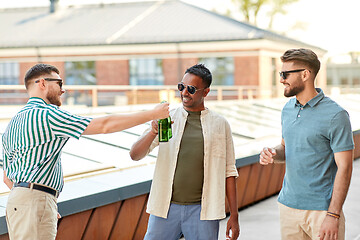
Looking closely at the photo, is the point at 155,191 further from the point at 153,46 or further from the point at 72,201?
the point at 153,46

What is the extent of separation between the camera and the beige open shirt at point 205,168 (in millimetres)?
2828

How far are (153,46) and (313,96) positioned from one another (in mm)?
23794

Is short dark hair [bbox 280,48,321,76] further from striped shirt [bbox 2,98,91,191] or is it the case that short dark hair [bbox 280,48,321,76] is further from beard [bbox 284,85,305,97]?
striped shirt [bbox 2,98,91,191]

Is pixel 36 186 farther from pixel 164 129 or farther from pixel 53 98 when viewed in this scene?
pixel 164 129

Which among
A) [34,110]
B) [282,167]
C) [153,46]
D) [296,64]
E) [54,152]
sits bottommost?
[282,167]

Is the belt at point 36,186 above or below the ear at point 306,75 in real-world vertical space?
below

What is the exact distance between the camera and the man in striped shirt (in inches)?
96.2

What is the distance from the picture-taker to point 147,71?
26.8 m

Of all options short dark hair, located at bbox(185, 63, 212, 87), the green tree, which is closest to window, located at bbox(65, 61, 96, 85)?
the green tree

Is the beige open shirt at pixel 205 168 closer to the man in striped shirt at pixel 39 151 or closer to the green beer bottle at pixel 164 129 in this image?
the green beer bottle at pixel 164 129

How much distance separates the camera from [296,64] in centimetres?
284

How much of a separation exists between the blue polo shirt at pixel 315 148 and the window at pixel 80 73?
82.8ft

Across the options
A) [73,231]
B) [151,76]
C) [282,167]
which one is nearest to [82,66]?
[151,76]

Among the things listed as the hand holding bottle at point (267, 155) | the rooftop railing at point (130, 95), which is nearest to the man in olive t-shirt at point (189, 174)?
the hand holding bottle at point (267, 155)
